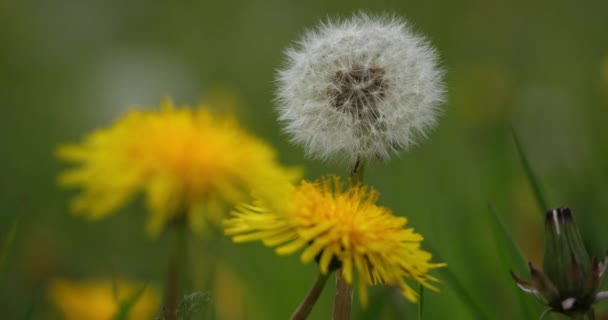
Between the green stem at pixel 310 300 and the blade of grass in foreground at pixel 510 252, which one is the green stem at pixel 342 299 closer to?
the green stem at pixel 310 300

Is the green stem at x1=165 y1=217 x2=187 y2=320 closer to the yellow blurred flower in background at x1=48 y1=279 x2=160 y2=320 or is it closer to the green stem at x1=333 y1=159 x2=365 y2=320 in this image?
the green stem at x1=333 y1=159 x2=365 y2=320

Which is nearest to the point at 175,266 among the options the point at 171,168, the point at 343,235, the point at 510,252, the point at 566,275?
the point at 171,168

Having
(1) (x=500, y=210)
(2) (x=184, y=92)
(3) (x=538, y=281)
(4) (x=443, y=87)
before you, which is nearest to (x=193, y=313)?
(3) (x=538, y=281)

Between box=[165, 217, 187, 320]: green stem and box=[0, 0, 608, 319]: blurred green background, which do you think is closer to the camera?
box=[165, 217, 187, 320]: green stem

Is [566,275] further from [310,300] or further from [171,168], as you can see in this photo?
[171,168]

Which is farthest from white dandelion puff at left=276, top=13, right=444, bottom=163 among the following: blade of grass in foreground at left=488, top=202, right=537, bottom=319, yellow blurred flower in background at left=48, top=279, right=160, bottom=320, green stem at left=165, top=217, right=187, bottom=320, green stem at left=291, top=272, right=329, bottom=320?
yellow blurred flower in background at left=48, top=279, right=160, bottom=320

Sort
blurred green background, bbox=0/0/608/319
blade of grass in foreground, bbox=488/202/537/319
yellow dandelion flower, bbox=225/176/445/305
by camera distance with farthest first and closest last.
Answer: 1. blurred green background, bbox=0/0/608/319
2. blade of grass in foreground, bbox=488/202/537/319
3. yellow dandelion flower, bbox=225/176/445/305

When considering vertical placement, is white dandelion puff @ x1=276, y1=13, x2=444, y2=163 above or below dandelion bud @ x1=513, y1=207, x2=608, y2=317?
above
